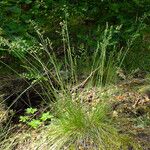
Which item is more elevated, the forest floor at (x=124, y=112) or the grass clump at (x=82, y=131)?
the grass clump at (x=82, y=131)

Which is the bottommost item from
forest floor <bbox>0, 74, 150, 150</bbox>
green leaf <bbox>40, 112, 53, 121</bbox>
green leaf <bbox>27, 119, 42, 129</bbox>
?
forest floor <bbox>0, 74, 150, 150</bbox>

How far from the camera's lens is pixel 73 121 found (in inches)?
121

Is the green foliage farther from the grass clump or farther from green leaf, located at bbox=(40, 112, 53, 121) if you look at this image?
the grass clump

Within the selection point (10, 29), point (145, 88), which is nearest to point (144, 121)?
point (145, 88)

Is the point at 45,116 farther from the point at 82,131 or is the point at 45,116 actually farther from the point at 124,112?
the point at 124,112

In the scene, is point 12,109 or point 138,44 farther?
point 138,44

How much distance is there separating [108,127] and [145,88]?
64 cm

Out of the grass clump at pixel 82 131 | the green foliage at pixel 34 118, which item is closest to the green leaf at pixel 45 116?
the green foliage at pixel 34 118

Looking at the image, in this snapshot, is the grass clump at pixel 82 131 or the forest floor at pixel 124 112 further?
the forest floor at pixel 124 112

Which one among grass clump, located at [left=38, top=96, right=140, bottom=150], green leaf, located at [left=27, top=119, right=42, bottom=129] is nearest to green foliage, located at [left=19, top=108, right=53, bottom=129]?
green leaf, located at [left=27, top=119, right=42, bottom=129]

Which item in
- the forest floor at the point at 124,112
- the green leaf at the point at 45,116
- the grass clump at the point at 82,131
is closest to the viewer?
the grass clump at the point at 82,131

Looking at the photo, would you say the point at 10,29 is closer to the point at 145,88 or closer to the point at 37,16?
the point at 37,16

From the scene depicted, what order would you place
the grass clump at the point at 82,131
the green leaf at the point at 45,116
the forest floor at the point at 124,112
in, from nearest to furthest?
1. the grass clump at the point at 82,131
2. the forest floor at the point at 124,112
3. the green leaf at the point at 45,116

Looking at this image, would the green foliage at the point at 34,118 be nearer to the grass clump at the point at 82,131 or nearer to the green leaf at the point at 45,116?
the green leaf at the point at 45,116
